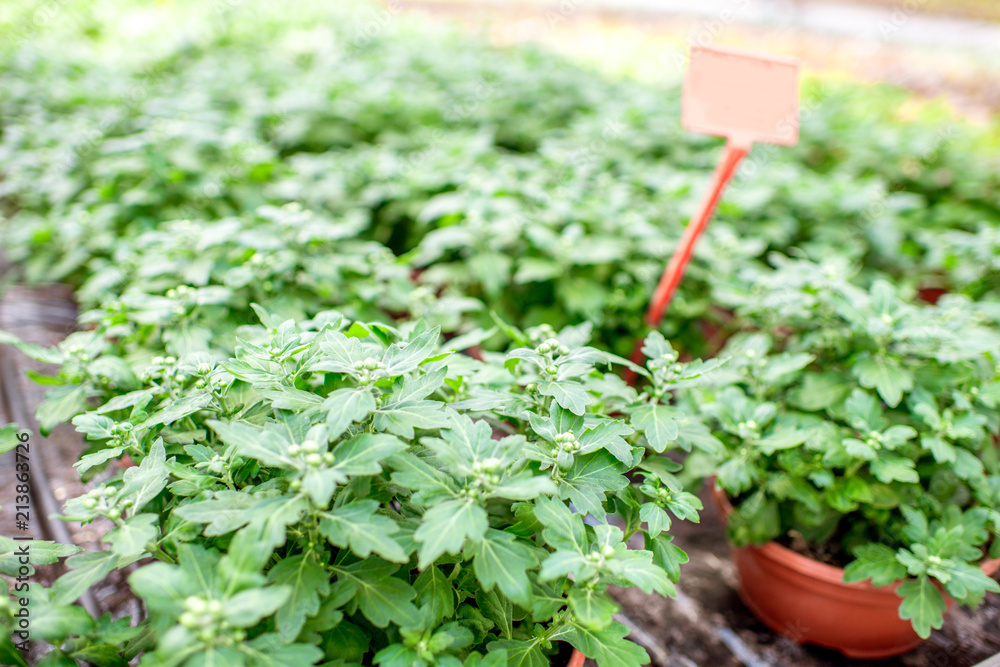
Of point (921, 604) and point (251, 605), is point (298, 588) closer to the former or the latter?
point (251, 605)

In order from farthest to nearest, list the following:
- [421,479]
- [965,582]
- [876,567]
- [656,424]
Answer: [876,567]
[965,582]
[656,424]
[421,479]

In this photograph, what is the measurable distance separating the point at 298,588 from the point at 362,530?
0.60 ft

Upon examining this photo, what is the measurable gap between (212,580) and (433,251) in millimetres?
1879

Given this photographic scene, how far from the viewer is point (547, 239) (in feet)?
8.32

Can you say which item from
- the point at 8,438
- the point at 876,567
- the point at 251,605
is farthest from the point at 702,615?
the point at 8,438

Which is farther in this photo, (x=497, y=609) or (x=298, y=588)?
(x=497, y=609)

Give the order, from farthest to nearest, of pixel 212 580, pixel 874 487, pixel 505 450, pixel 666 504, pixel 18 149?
pixel 18 149 → pixel 874 487 → pixel 666 504 → pixel 505 450 → pixel 212 580

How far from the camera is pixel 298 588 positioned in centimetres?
111

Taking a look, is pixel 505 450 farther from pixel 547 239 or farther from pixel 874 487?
pixel 547 239

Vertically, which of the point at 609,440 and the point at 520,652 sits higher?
the point at 609,440

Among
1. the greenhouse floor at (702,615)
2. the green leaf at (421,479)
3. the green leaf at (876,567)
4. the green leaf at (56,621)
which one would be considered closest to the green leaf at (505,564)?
the green leaf at (421,479)

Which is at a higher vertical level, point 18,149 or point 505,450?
point 18,149

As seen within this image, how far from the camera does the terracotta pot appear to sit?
182 centimetres

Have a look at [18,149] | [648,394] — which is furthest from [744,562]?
[18,149]
